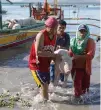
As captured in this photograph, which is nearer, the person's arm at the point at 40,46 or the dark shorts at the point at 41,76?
the person's arm at the point at 40,46

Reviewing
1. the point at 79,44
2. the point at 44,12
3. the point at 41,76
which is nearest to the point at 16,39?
the point at 44,12

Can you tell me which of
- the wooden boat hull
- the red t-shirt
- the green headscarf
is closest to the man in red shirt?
the red t-shirt

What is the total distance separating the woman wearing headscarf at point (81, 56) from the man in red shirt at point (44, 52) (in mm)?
364

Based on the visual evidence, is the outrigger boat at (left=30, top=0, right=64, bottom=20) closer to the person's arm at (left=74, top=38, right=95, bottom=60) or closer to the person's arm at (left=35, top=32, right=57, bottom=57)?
the person's arm at (left=74, top=38, right=95, bottom=60)

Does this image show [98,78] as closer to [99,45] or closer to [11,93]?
[11,93]

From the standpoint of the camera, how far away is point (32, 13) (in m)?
23.4

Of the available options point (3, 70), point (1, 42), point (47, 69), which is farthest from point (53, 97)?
point (1, 42)

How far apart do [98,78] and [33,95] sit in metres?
2.37

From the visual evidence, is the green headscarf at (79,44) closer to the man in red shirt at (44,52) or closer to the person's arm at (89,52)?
the person's arm at (89,52)

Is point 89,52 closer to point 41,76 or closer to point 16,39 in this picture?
point 41,76

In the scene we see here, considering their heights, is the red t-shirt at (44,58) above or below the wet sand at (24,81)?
above

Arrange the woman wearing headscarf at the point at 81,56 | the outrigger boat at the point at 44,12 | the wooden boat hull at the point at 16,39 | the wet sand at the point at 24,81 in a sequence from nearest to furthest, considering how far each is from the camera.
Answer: the woman wearing headscarf at the point at 81,56 < the wet sand at the point at 24,81 < the wooden boat hull at the point at 16,39 < the outrigger boat at the point at 44,12

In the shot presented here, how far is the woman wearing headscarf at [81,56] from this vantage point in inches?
256


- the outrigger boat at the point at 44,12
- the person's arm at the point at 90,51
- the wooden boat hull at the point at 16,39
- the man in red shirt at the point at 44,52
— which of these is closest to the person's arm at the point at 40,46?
the man in red shirt at the point at 44,52
